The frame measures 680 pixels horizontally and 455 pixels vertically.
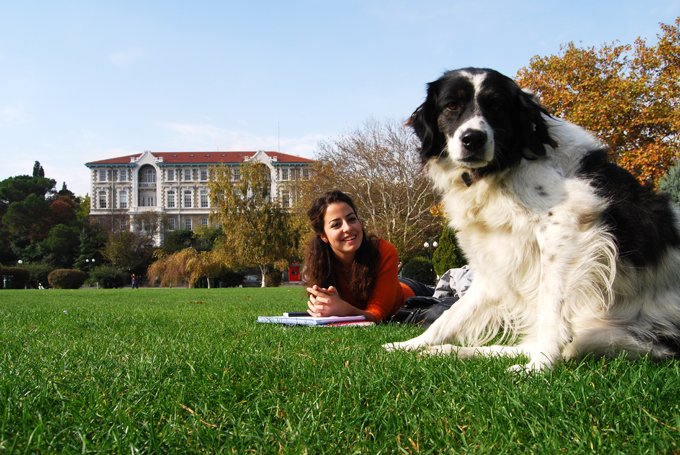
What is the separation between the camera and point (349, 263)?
20.2 ft

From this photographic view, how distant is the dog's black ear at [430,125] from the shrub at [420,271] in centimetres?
2512

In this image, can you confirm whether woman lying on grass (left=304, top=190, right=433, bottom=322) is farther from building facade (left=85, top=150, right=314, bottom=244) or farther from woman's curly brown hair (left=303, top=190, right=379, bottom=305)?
building facade (left=85, top=150, right=314, bottom=244)

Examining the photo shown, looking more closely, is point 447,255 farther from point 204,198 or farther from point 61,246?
point 204,198

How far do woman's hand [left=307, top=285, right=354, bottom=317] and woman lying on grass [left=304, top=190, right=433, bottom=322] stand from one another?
0.03 metres

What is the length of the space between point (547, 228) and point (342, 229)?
3.01 meters

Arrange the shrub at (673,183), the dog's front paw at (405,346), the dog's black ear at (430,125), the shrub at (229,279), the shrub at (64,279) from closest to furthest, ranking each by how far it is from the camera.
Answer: the dog's front paw at (405,346)
the dog's black ear at (430,125)
the shrub at (673,183)
the shrub at (64,279)
the shrub at (229,279)

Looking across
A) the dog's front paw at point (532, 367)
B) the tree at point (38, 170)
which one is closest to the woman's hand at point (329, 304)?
the dog's front paw at point (532, 367)

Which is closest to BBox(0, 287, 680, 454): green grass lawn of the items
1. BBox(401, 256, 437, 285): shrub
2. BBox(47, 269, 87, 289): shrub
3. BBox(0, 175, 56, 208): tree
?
BBox(401, 256, 437, 285): shrub

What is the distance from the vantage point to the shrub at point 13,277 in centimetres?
4461

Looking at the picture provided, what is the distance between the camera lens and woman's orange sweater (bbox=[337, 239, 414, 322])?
19.4ft

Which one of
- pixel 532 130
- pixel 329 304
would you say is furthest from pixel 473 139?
pixel 329 304

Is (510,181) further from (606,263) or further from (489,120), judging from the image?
(606,263)

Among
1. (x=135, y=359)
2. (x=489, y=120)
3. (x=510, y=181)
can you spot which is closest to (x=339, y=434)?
(x=135, y=359)

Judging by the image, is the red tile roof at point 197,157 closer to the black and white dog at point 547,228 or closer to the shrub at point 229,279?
the shrub at point 229,279
